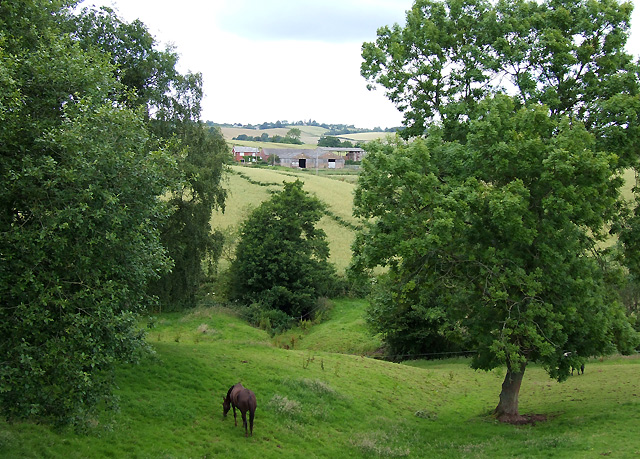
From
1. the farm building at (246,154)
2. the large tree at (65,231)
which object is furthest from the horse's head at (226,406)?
the farm building at (246,154)

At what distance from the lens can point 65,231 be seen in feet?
39.4

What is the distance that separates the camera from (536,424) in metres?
23.4

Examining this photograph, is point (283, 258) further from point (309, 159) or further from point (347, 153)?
point (347, 153)

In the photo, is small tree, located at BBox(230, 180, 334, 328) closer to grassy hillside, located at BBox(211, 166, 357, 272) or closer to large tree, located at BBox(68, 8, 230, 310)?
grassy hillside, located at BBox(211, 166, 357, 272)

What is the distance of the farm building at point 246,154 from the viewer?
455ft

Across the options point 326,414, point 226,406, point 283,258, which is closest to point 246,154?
point 283,258

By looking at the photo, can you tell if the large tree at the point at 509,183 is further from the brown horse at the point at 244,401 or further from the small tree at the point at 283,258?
the small tree at the point at 283,258

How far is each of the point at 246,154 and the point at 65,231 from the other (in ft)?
447

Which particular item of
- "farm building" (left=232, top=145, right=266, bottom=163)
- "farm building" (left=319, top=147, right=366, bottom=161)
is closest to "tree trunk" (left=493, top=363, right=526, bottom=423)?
"farm building" (left=232, top=145, right=266, bottom=163)

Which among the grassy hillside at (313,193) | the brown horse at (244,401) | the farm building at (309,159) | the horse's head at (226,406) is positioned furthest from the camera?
the farm building at (309,159)

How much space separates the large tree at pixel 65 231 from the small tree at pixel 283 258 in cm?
4125

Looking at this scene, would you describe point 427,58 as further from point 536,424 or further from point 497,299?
point 536,424

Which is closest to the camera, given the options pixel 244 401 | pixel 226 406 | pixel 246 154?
pixel 244 401

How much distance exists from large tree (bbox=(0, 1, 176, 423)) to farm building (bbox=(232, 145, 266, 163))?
12186 centimetres
